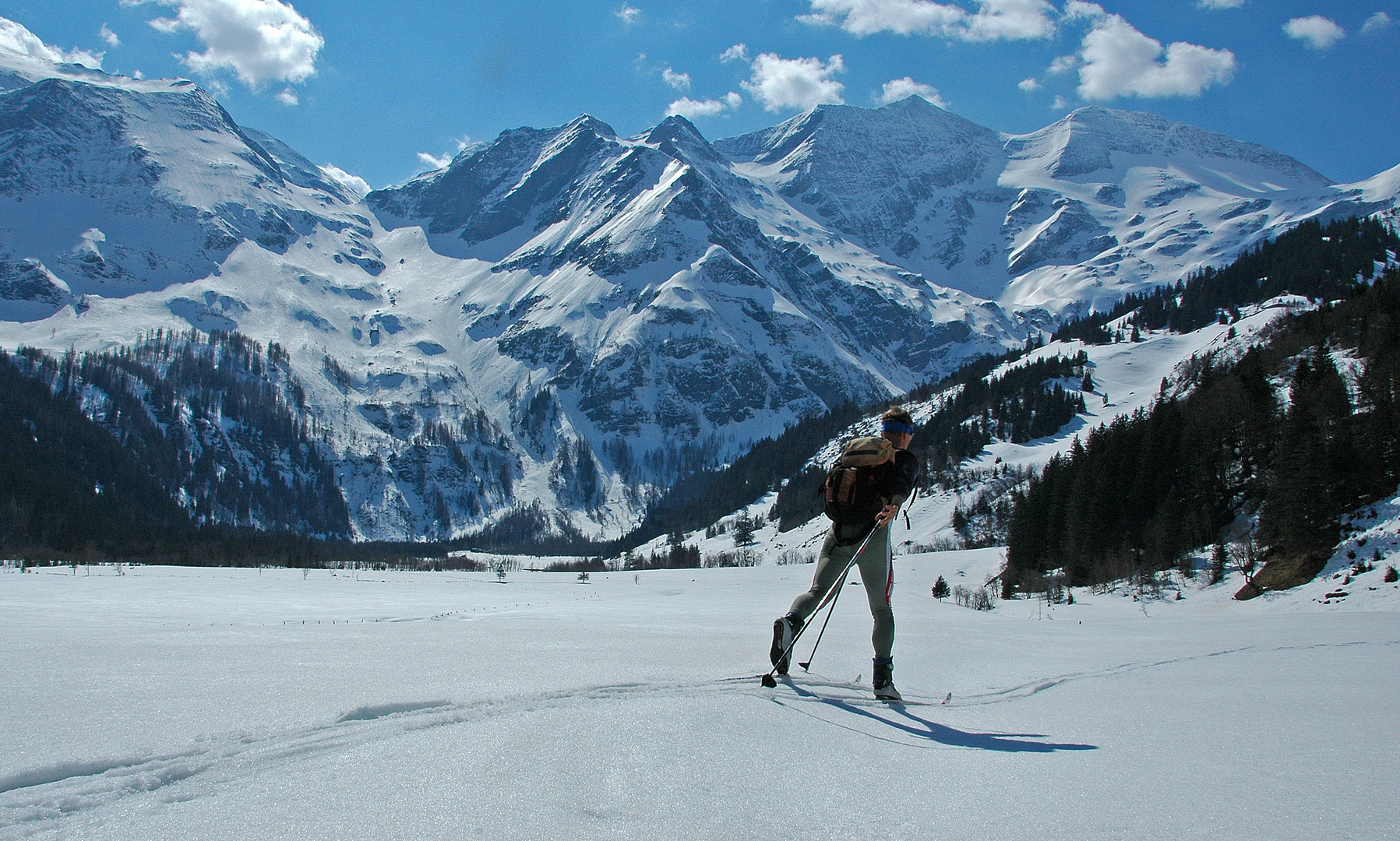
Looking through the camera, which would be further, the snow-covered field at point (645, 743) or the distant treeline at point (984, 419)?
the distant treeline at point (984, 419)

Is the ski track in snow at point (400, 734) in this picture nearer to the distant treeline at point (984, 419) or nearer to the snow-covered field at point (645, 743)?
the snow-covered field at point (645, 743)

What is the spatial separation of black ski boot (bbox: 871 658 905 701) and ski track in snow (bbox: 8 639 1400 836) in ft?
0.29

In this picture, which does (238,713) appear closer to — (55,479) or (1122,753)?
(1122,753)

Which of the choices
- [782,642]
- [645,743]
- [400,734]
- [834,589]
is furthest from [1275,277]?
[400,734]

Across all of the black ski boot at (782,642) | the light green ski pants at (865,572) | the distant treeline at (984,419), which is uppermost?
the distant treeline at (984,419)

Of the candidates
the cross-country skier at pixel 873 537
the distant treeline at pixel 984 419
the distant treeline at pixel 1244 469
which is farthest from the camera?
the distant treeline at pixel 984 419

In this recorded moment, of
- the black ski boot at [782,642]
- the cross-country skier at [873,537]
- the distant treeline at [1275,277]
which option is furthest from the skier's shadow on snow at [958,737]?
the distant treeline at [1275,277]

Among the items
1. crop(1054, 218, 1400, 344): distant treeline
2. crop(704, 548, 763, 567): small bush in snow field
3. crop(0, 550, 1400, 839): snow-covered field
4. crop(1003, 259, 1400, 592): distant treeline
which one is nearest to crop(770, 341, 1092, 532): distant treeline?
crop(704, 548, 763, 567): small bush in snow field

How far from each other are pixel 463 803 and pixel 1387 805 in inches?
122

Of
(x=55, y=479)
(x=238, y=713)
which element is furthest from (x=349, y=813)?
(x=55, y=479)

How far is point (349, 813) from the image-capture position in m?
2.25

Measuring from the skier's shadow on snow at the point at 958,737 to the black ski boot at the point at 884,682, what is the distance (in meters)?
0.30

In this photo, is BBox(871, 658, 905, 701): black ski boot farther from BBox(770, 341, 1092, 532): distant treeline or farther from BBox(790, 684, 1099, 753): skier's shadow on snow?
BBox(770, 341, 1092, 532): distant treeline

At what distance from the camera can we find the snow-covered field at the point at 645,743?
7.61ft
